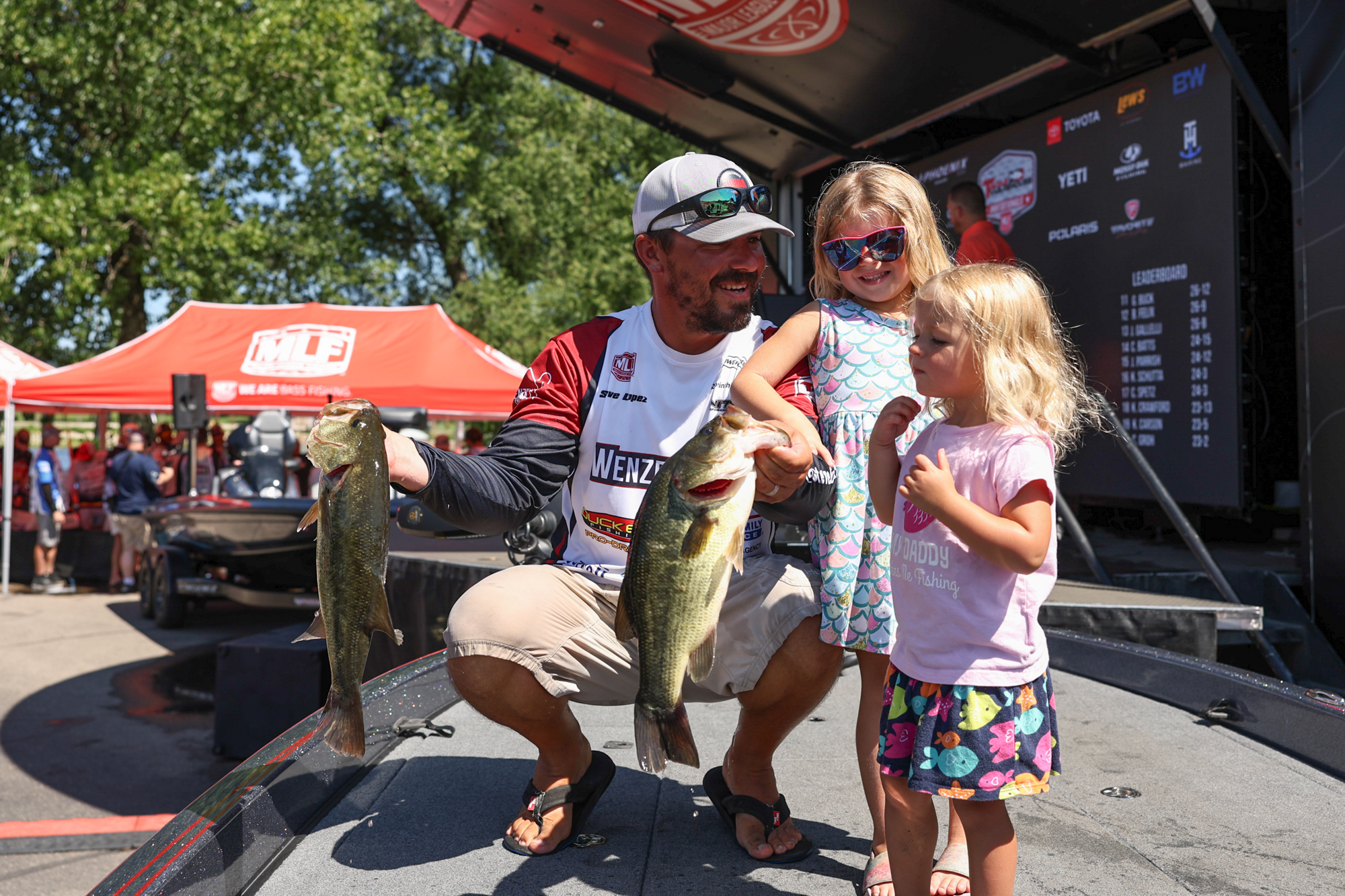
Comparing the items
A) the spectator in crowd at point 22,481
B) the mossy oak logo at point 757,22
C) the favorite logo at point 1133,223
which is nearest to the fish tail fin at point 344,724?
the favorite logo at point 1133,223

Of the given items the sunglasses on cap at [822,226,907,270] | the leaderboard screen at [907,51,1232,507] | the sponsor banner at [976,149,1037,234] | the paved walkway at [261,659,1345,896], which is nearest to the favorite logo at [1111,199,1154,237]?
the leaderboard screen at [907,51,1232,507]

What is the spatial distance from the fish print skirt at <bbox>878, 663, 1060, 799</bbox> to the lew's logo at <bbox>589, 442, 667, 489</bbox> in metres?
0.91

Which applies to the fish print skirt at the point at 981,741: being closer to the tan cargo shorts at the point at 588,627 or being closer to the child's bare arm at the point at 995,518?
the child's bare arm at the point at 995,518

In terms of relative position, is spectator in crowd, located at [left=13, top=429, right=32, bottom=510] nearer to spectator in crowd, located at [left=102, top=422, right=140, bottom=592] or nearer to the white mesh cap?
spectator in crowd, located at [left=102, top=422, right=140, bottom=592]

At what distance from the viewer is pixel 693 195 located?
245cm

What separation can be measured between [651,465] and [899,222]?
0.84 m

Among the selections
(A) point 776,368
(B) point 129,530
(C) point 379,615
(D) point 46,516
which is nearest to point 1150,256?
(A) point 776,368

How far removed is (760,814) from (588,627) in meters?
0.61

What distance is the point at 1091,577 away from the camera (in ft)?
19.0

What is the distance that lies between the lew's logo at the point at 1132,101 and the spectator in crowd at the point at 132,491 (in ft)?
37.7

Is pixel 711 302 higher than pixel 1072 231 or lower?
lower

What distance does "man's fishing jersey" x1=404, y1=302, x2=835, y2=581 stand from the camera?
252 centimetres

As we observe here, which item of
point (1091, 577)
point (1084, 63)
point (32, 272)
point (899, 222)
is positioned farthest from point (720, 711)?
point (32, 272)

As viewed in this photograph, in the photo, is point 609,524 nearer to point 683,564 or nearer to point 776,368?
point 776,368
